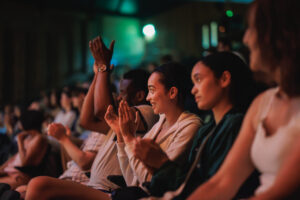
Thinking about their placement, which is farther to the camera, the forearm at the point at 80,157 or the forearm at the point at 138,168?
the forearm at the point at 80,157

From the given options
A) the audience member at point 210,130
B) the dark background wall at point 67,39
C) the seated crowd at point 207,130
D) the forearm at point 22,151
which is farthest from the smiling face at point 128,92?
the dark background wall at point 67,39

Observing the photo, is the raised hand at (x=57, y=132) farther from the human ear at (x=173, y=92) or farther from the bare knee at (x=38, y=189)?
the human ear at (x=173, y=92)

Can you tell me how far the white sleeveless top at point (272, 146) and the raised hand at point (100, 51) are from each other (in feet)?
4.02

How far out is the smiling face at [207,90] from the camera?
1375 mm

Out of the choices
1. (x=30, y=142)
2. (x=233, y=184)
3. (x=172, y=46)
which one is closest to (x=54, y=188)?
(x=233, y=184)

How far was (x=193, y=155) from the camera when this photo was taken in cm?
142

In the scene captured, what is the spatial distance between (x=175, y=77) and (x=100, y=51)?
0.55m

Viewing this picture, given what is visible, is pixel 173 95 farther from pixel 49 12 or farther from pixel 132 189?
pixel 49 12

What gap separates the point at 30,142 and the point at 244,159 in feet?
7.78

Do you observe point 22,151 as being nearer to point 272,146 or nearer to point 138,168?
point 138,168

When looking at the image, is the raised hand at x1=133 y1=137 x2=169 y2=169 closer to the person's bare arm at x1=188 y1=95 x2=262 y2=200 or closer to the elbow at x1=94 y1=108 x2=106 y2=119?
the person's bare arm at x1=188 y1=95 x2=262 y2=200

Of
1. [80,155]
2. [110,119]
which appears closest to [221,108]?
[110,119]

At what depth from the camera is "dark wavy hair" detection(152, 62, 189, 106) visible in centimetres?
175

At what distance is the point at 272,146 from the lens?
94 cm
